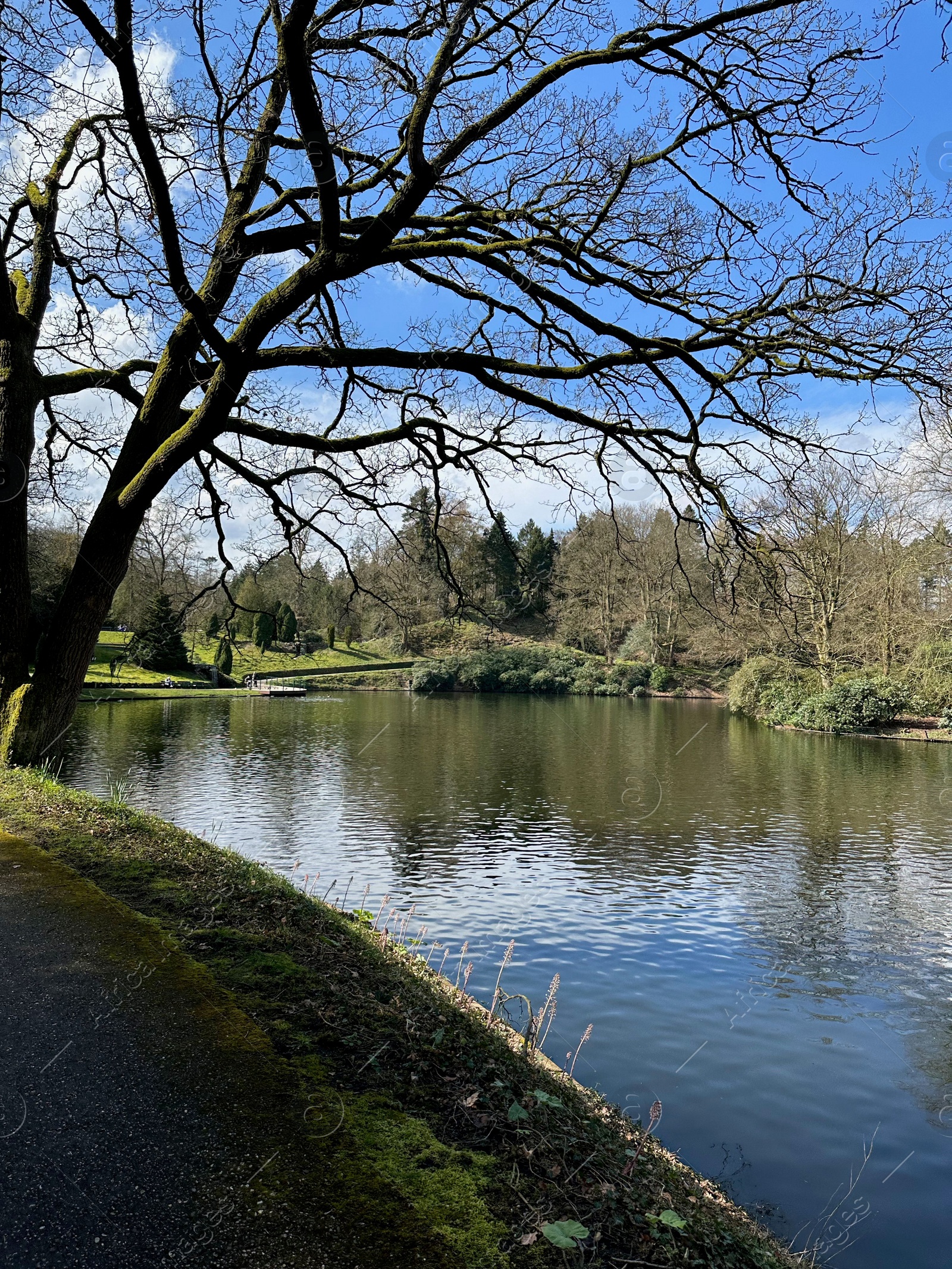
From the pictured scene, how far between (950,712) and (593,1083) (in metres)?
25.8

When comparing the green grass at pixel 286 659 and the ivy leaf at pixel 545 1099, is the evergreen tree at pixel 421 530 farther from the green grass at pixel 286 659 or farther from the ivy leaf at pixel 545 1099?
the green grass at pixel 286 659

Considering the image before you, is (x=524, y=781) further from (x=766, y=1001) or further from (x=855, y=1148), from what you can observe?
(x=855, y=1148)

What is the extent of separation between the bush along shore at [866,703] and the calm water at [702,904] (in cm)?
596

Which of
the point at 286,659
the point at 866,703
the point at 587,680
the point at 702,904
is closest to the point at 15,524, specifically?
the point at 702,904

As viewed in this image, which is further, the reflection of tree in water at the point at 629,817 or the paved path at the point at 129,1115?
the reflection of tree in water at the point at 629,817

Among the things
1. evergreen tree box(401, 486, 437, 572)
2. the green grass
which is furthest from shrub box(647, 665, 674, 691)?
evergreen tree box(401, 486, 437, 572)

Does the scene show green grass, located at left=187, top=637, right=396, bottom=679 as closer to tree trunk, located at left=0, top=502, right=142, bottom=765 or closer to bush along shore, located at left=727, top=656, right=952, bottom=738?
bush along shore, located at left=727, top=656, right=952, bottom=738

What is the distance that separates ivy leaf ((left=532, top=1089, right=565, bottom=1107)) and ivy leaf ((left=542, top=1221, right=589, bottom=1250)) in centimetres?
92

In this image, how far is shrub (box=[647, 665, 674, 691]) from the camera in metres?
45.5

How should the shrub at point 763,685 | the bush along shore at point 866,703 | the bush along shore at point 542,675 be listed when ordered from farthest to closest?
the bush along shore at point 542,675, the shrub at point 763,685, the bush along shore at point 866,703

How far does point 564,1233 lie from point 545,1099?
98 cm

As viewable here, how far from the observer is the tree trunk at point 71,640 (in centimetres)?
698

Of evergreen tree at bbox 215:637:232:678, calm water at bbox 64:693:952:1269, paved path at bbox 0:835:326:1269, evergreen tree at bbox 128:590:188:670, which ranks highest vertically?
evergreen tree at bbox 128:590:188:670

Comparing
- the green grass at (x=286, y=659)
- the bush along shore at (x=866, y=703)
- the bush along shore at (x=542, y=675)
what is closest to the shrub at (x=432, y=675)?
the bush along shore at (x=542, y=675)
